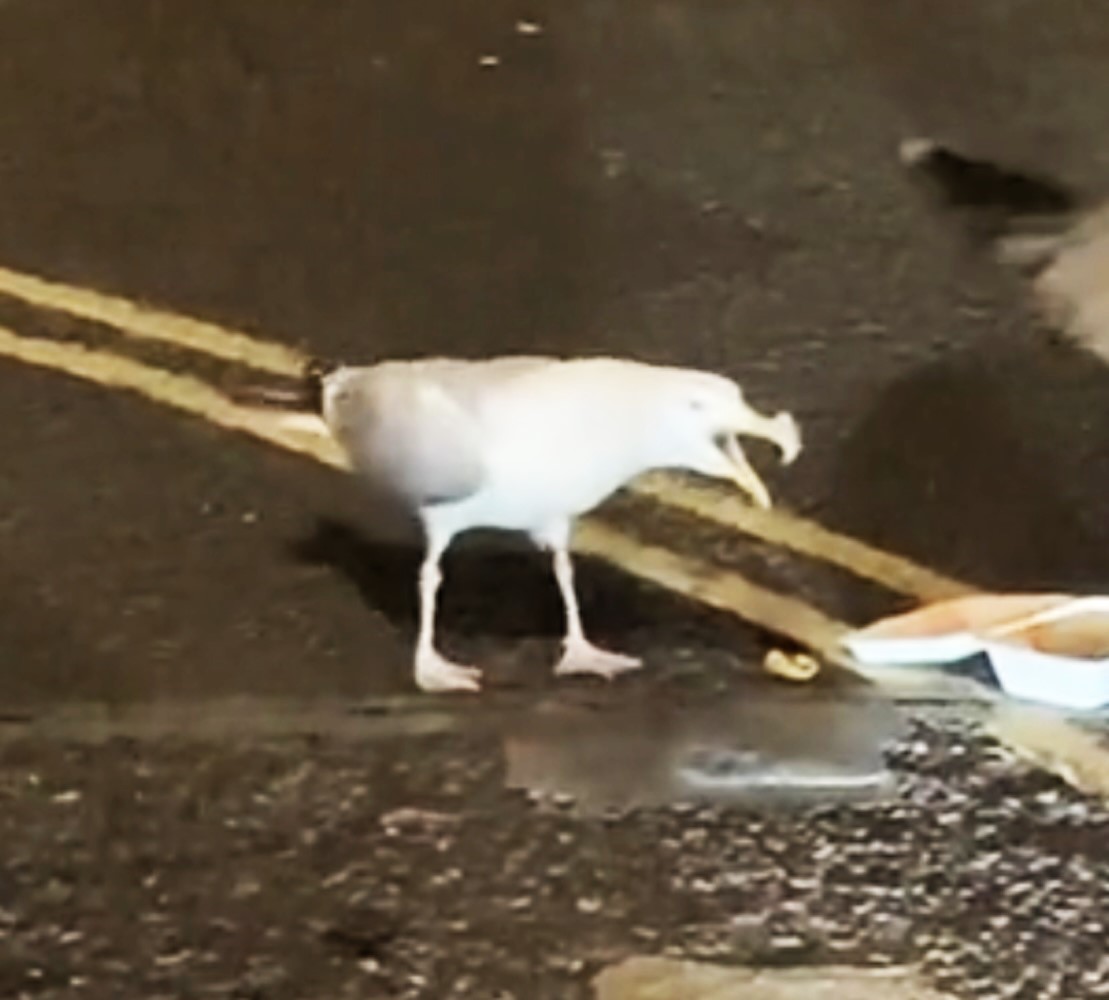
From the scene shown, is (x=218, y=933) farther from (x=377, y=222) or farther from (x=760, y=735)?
(x=377, y=222)

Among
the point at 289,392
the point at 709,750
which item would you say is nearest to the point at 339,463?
the point at 289,392

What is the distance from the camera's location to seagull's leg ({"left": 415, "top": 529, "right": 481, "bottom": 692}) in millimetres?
832

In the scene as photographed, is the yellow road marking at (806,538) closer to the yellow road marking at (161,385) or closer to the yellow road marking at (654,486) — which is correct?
the yellow road marking at (654,486)

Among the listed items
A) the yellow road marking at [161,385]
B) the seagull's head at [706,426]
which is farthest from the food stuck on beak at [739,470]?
the yellow road marking at [161,385]

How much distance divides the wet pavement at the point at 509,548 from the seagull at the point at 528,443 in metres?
0.03

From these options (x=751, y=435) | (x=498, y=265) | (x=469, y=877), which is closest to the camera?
(x=469, y=877)

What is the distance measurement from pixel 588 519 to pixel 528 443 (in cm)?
10

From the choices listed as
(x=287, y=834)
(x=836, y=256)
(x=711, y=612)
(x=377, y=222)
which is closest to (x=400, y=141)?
(x=377, y=222)

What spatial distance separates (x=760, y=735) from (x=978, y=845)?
0.08m

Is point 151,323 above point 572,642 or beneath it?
above

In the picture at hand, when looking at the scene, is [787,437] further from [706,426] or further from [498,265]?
[498,265]

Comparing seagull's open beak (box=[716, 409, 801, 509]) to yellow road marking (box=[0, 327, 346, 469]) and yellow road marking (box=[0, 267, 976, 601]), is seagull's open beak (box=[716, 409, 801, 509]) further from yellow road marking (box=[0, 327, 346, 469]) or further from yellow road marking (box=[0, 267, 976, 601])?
yellow road marking (box=[0, 327, 346, 469])

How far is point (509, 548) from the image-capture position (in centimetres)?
89

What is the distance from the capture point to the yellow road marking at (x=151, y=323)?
3.37 ft
